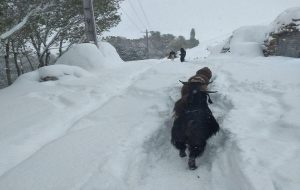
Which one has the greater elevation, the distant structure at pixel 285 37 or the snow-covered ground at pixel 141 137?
the distant structure at pixel 285 37

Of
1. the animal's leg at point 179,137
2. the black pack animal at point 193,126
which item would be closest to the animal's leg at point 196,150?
the black pack animal at point 193,126

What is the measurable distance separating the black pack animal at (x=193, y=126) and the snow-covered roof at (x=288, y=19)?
42.1ft

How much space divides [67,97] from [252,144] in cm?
630

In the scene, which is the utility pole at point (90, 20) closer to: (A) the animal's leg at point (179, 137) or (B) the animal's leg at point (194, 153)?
(A) the animal's leg at point (179, 137)

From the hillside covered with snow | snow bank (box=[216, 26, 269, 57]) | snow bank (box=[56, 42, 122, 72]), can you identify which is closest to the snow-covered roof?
snow bank (box=[216, 26, 269, 57])

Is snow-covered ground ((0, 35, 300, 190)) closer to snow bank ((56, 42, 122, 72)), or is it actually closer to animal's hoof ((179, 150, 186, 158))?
animal's hoof ((179, 150, 186, 158))

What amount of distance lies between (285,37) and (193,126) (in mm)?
13917

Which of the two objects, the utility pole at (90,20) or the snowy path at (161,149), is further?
the utility pole at (90,20)

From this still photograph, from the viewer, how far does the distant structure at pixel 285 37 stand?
17094 mm

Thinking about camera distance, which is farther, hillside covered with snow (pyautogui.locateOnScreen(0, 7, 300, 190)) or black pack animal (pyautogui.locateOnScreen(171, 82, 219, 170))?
black pack animal (pyautogui.locateOnScreen(171, 82, 219, 170))

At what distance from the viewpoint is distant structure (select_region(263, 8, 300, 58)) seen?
17.1 m

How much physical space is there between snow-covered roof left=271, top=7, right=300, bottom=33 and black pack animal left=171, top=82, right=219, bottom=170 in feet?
42.1

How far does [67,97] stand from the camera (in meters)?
10.4

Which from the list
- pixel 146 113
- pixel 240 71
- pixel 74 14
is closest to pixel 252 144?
pixel 146 113
